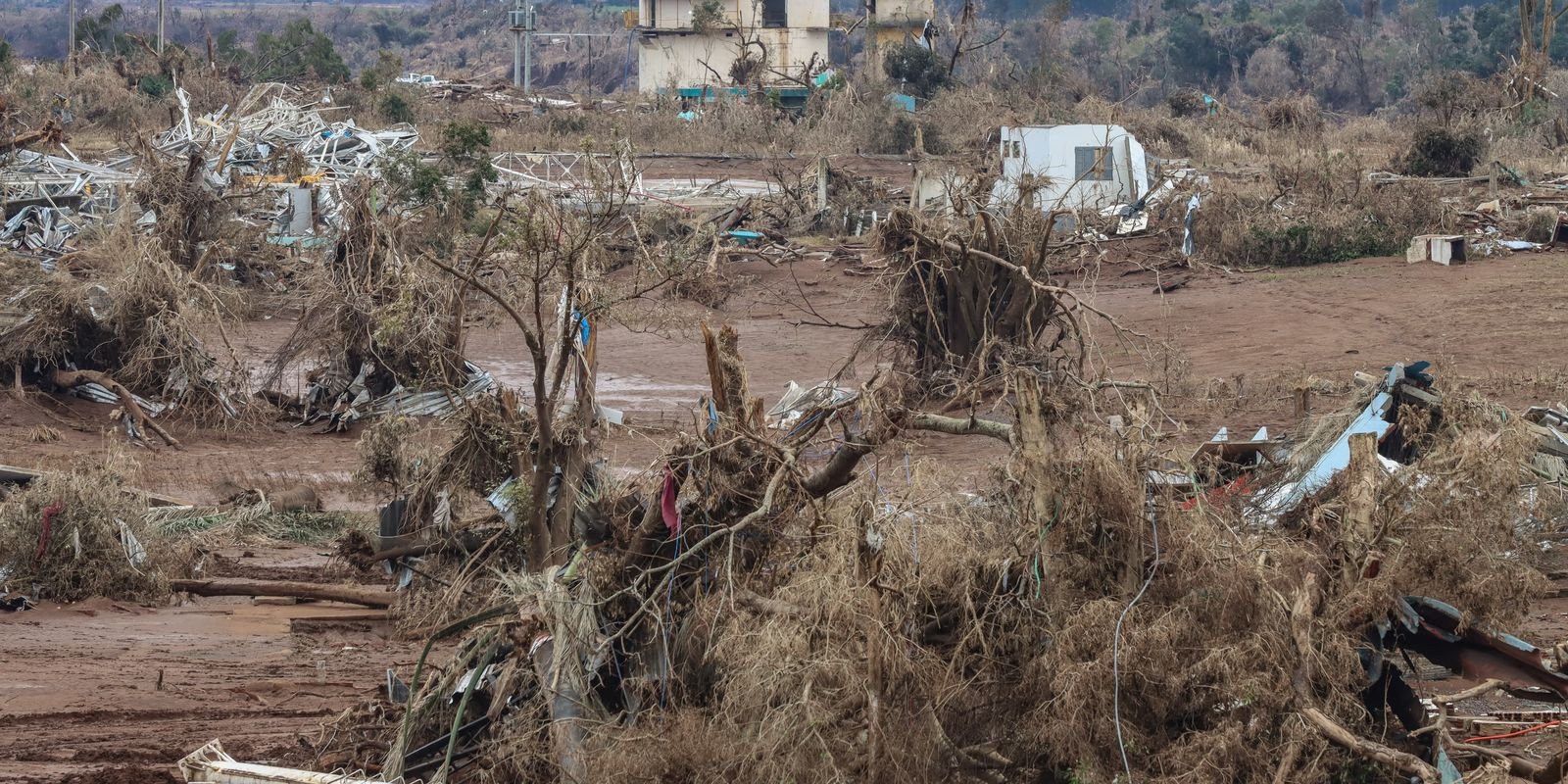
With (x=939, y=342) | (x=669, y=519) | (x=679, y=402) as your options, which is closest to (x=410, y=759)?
(x=669, y=519)

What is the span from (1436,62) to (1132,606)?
5746cm

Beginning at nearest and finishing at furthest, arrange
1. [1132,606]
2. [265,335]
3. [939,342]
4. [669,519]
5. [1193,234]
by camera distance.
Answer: [1132,606] < [669,519] < [939,342] < [265,335] < [1193,234]

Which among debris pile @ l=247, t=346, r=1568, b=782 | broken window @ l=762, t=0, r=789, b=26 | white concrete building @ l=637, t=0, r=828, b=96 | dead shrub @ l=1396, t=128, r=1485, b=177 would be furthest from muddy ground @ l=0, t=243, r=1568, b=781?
broken window @ l=762, t=0, r=789, b=26

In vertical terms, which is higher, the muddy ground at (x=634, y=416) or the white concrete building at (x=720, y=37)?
the white concrete building at (x=720, y=37)

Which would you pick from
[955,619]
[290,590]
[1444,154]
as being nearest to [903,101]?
[1444,154]

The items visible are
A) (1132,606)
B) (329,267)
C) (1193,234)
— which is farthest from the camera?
(1193,234)

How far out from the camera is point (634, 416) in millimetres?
16172

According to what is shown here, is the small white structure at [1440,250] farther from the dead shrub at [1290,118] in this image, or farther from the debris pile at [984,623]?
the dead shrub at [1290,118]

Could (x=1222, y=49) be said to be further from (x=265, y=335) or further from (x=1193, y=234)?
(x=265, y=335)

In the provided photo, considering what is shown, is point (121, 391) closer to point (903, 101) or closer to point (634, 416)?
point (634, 416)

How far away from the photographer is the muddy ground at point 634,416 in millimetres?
8359

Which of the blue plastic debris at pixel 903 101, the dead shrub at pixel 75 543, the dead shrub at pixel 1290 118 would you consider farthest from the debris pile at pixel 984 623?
the blue plastic debris at pixel 903 101

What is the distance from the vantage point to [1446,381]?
998cm

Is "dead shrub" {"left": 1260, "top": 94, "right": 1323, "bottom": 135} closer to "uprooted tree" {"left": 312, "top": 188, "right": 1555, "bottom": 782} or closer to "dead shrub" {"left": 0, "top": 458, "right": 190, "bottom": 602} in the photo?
"uprooted tree" {"left": 312, "top": 188, "right": 1555, "bottom": 782}
